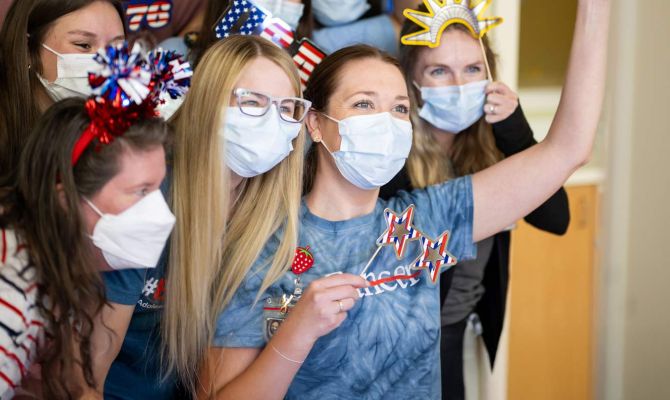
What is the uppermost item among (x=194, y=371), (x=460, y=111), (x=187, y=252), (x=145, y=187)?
(x=460, y=111)

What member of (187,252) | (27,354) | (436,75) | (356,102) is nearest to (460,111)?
(436,75)

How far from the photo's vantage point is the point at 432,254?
64.6 inches

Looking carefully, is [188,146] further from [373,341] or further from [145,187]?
[373,341]

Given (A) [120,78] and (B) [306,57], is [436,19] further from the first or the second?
(A) [120,78]

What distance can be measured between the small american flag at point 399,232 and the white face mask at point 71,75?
0.71m

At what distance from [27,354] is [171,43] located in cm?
105

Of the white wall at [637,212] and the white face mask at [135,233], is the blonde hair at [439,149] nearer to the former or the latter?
the white face mask at [135,233]

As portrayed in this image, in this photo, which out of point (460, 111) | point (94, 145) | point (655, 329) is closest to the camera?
point (94, 145)

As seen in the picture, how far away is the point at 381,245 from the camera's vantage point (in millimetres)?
1631

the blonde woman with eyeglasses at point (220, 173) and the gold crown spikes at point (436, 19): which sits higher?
the gold crown spikes at point (436, 19)

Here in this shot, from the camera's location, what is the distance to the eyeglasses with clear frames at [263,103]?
1.57m

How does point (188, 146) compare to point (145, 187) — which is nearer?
point (145, 187)

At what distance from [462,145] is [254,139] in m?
0.80

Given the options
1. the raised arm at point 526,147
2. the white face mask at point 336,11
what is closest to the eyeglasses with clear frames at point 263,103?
the raised arm at point 526,147
